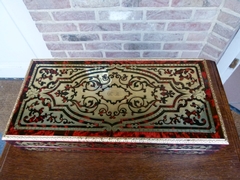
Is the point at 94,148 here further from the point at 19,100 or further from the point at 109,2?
the point at 109,2

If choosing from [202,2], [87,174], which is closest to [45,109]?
[87,174]

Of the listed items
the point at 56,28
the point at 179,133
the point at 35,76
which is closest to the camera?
the point at 179,133

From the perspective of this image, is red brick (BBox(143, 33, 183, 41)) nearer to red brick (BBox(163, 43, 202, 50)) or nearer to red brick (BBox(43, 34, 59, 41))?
red brick (BBox(163, 43, 202, 50))

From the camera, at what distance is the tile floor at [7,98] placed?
1.05 m

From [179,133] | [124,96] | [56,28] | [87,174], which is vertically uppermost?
[56,28]

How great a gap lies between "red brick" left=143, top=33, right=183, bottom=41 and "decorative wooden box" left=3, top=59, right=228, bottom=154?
0.20m

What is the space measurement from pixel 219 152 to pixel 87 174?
39cm

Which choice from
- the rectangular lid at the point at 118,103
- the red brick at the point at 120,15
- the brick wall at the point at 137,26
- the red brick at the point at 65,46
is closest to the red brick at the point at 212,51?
the brick wall at the point at 137,26

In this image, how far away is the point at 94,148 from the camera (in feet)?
1.78

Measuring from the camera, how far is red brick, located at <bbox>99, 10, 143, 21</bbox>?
0.71 m

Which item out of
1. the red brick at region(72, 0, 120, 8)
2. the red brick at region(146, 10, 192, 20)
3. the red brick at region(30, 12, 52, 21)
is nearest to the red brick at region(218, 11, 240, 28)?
the red brick at region(146, 10, 192, 20)

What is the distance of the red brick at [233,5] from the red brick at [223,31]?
73 millimetres

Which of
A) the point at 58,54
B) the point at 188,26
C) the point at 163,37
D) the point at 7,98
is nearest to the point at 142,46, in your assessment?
the point at 163,37

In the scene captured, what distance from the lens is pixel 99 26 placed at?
77cm
